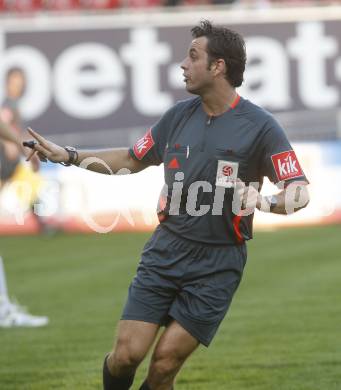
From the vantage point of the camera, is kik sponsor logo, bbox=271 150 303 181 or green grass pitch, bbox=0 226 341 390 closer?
kik sponsor logo, bbox=271 150 303 181

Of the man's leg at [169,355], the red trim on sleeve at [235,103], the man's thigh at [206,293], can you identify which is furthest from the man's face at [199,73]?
the man's leg at [169,355]

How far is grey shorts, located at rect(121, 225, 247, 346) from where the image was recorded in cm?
532

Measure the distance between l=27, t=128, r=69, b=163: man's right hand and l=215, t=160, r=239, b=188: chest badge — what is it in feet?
2.93

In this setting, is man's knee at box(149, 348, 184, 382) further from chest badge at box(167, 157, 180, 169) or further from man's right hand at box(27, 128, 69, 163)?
man's right hand at box(27, 128, 69, 163)

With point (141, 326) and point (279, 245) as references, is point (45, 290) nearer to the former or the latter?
point (279, 245)

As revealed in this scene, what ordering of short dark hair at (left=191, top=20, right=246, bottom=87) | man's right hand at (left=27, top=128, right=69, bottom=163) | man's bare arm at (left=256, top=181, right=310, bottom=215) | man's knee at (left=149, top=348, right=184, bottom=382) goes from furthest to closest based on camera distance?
man's right hand at (left=27, top=128, right=69, bottom=163) → short dark hair at (left=191, top=20, right=246, bottom=87) → man's knee at (left=149, top=348, right=184, bottom=382) → man's bare arm at (left=256, top=181, right=310, bottom=215)

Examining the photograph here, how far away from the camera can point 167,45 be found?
1936cm

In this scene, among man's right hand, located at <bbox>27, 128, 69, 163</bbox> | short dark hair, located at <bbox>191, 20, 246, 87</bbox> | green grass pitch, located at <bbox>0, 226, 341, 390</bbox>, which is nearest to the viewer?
short dark hair, located at <bbox>191, 20, 246, 87</bbox>

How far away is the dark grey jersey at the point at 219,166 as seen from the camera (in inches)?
209

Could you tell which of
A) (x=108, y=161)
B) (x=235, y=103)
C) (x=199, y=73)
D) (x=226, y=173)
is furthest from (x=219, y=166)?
(x=108, y=161)

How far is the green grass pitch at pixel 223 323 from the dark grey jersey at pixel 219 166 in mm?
1764

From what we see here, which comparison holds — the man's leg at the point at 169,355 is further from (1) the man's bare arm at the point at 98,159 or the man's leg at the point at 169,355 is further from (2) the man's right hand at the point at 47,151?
(2) the man's right hand at the point at 47,151

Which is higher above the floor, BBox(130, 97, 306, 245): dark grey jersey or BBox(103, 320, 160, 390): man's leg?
BBox(130, 97, 306, 245): dark grey jersey

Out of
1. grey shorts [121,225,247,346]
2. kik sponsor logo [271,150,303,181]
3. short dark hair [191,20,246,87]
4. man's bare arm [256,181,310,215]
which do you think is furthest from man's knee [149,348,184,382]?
short dark hair [191,20,246,87]
